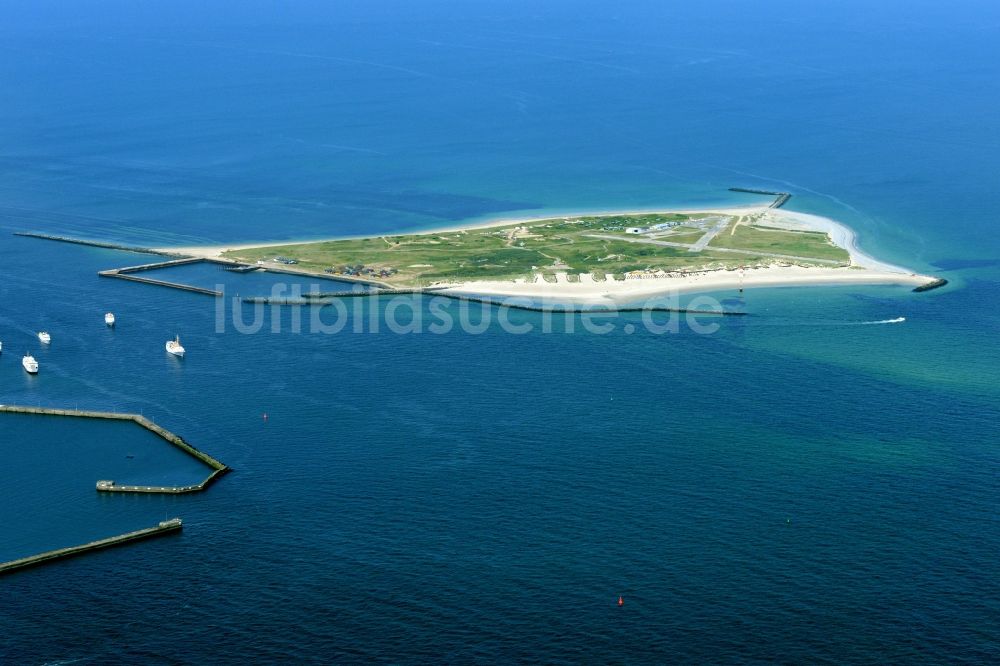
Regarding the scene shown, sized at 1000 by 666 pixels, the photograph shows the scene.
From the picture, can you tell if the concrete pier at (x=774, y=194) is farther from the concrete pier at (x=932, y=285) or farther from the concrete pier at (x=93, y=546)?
Result: the concrete pier at (x=93, y=546)

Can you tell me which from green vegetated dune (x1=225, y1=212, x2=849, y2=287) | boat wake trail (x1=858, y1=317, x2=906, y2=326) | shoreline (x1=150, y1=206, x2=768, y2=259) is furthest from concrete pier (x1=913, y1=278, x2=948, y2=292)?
shoreline (x1=150, y1=206, x2=768, y2=259)

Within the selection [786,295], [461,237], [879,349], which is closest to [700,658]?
[879,349]

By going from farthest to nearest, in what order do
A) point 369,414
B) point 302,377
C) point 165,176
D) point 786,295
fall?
point 165,176
point 786,295
point 302,377
point 369,414

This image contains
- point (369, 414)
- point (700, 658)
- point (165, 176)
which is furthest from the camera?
point (165, 176)

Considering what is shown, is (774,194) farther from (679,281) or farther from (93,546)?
(93,546)

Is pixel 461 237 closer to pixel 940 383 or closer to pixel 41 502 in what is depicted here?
pixel 940 383

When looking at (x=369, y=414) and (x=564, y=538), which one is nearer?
(x=564, y=538)

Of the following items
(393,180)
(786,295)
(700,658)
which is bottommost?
(700,658)
